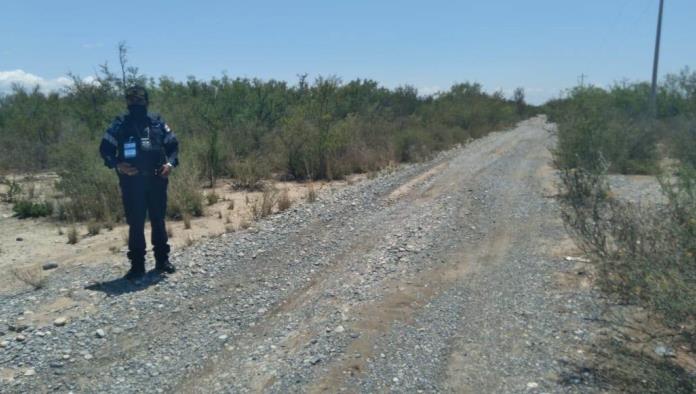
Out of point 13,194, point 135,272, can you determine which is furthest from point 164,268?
point 13,194

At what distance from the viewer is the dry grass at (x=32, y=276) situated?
658 centimetres

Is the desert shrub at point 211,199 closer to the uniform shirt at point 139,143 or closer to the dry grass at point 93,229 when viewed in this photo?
the dry grass at point 93,229

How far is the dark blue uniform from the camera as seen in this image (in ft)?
21.3

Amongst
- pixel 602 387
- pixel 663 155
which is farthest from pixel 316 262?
pixel 663 155

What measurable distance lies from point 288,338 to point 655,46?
107ft

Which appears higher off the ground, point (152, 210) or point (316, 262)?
point (152, 210)

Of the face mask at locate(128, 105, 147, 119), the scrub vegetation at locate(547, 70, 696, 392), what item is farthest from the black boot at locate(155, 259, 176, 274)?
the scrub vegetation at locate(547, 70, 696, 392)

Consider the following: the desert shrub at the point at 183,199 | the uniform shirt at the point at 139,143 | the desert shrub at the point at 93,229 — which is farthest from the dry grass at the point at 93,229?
the uniform shirt at the point at 139,143

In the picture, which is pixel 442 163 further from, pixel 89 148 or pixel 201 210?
pixel 89 148

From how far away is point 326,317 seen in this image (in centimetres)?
549

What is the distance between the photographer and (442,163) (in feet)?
60.6

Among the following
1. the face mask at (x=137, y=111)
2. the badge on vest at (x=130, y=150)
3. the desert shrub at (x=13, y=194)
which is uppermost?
the face mask at (x=137, y=111)

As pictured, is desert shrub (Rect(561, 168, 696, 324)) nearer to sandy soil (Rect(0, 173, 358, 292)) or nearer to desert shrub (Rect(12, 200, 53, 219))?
sandy soil (Rect(0, 173, 358, 292))

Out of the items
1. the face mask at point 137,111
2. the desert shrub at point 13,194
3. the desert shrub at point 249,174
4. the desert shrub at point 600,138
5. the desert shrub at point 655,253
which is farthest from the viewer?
the desert shrub at point 249,174
